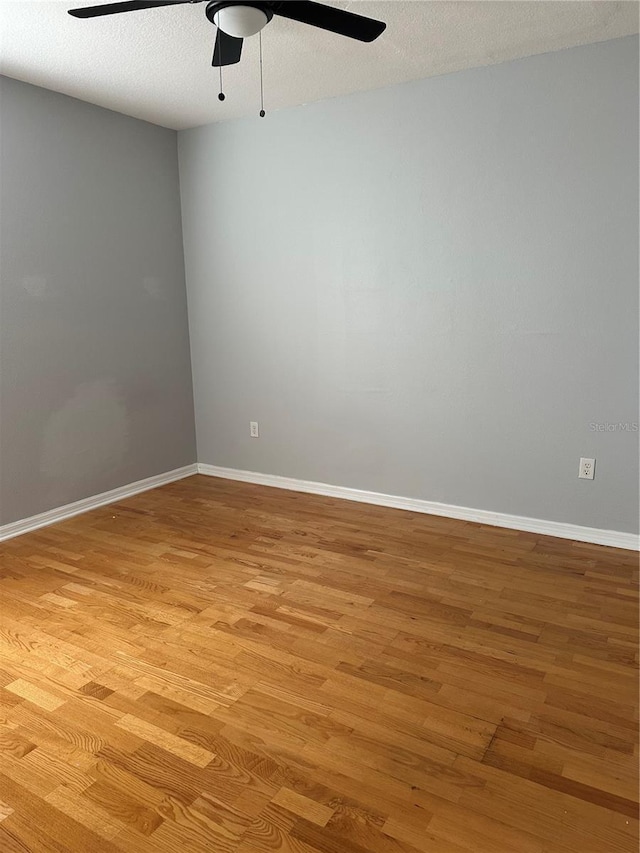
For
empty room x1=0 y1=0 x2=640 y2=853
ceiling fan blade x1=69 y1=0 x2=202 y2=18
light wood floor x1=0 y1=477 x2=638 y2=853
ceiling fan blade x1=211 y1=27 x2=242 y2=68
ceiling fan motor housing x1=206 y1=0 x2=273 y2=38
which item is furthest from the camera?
ceiling fan blade x1=211 y1=27 x2=242 y2=68

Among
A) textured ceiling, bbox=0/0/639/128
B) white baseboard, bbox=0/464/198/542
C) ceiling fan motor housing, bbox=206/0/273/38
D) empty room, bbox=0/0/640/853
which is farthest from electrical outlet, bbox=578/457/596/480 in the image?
white baseboard, bbox=0/464/198/542

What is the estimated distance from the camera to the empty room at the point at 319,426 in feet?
5.55

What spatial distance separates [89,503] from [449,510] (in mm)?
2168

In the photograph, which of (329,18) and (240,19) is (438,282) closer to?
(329,18)

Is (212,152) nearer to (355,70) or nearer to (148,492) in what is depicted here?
(355,70)

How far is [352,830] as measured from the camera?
1.49 m

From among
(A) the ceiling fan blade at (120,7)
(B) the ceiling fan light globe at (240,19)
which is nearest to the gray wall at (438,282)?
(B) the ceiling fan light globe at (240,19)

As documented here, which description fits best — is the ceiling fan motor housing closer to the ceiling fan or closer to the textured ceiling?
the ceiling fan

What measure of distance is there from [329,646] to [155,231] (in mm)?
3031

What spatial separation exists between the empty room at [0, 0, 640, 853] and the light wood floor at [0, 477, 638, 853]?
0.04 ft

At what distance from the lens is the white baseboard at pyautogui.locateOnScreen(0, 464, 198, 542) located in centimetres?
343

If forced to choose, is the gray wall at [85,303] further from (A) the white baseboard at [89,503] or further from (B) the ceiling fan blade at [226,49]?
(B) the ceiling fan blade at [226,49]

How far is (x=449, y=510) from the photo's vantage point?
3.57 m

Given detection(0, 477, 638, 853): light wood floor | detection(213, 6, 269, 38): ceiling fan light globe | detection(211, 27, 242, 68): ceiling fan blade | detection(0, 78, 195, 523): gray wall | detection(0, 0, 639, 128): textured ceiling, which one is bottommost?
detection(0, 477, 638, 853): light wood floor
